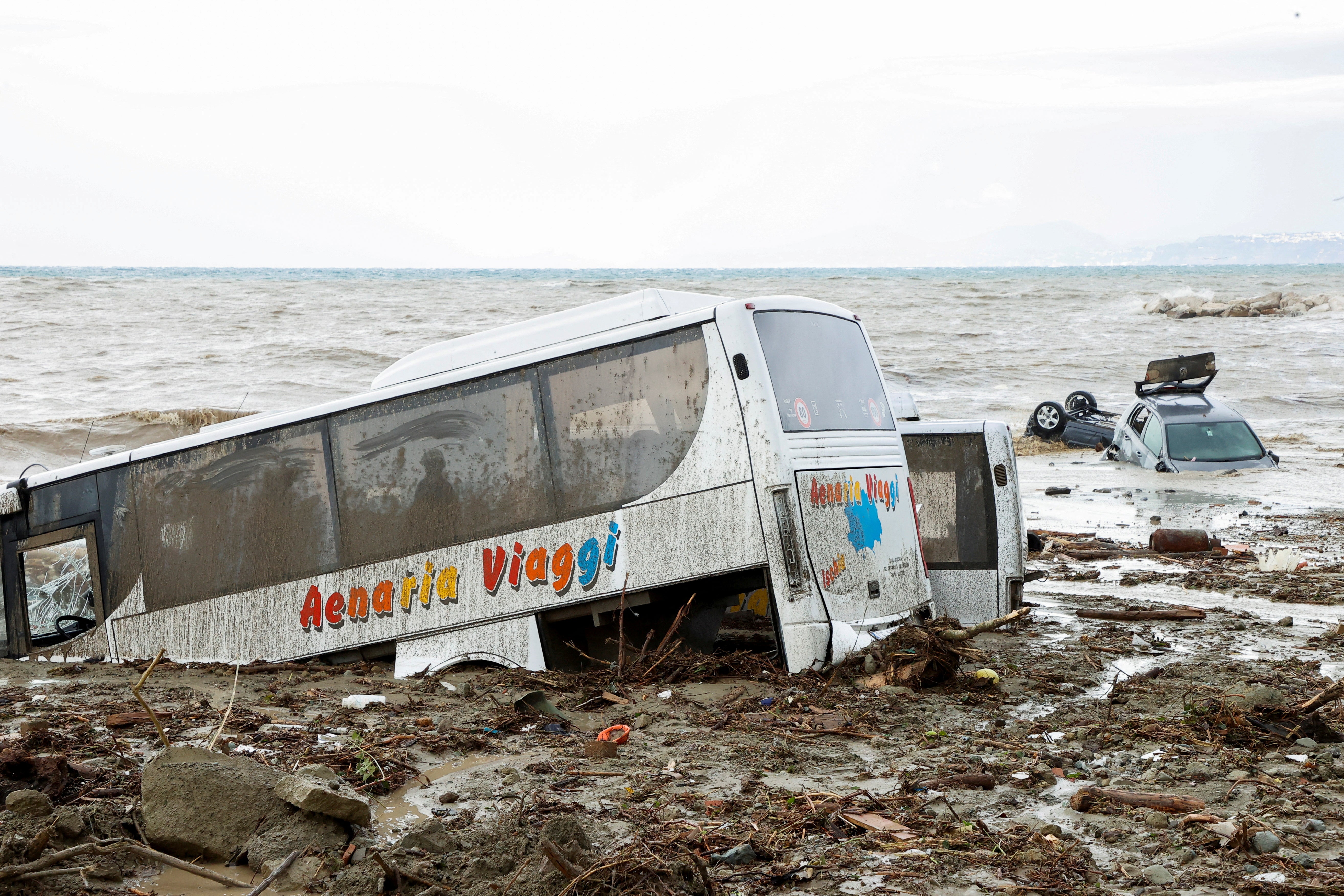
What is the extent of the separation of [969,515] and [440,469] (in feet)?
13.6

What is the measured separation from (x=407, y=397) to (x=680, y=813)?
13.9 feet

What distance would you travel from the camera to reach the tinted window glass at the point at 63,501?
865cm

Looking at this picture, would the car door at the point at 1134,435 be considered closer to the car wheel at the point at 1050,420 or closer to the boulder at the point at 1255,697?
the car wheel at the point at 1050,420

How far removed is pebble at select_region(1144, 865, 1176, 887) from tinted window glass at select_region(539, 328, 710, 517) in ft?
12.6

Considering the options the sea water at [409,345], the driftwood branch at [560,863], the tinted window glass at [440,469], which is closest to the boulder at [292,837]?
the driftwood branch at [560,863]

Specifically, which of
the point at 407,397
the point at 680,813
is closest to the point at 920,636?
the point at 680,813

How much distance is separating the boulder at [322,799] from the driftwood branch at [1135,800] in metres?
2.75

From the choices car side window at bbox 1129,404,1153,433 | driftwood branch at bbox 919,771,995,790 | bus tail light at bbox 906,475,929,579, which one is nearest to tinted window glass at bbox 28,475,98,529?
bus tail light at bbox 906,475,929,579

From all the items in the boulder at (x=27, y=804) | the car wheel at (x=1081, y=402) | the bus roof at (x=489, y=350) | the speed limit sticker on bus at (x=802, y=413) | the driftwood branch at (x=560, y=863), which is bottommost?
the car wheel at (x=1081, y=402)

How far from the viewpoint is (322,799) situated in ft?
13.0

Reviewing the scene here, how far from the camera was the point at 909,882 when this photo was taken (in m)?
3.59

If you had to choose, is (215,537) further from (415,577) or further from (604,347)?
(604,347)

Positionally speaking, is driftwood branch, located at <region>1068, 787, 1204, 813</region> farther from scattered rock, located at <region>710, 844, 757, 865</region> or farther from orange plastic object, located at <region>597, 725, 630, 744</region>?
orange plastic object, located at <region>597, 725, 630, 744</region>

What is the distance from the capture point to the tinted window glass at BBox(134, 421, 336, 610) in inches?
312
